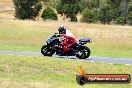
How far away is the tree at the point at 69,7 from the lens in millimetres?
78375

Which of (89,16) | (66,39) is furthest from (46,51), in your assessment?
(89,16)

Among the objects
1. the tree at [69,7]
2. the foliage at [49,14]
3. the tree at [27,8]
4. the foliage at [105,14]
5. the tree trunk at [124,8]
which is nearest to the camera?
the tree at [27,8]

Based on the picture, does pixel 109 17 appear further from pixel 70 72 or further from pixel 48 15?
pixel 70 72

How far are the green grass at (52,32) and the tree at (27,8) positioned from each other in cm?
1966

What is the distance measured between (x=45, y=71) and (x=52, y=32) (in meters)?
29.4

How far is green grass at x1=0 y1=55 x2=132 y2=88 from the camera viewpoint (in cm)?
1449

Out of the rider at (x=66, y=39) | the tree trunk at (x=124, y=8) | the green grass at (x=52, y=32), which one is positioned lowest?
the tree trunk at (x=124, y=8)

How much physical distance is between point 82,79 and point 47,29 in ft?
132

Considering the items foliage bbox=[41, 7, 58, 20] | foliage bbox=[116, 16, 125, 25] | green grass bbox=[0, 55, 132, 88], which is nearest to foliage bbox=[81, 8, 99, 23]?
foliage bbox=[116, 16, 125, 25]

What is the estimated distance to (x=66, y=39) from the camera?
885 inches

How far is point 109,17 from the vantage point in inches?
3029

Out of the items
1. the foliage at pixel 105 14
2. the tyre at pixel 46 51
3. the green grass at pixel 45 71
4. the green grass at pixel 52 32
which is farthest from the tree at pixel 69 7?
the green grass at pixel 45 71

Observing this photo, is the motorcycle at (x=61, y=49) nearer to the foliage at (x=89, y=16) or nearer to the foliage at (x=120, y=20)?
the foliage at (x=120, y=20)

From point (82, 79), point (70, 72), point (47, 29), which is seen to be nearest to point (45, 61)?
point (70, 72)
